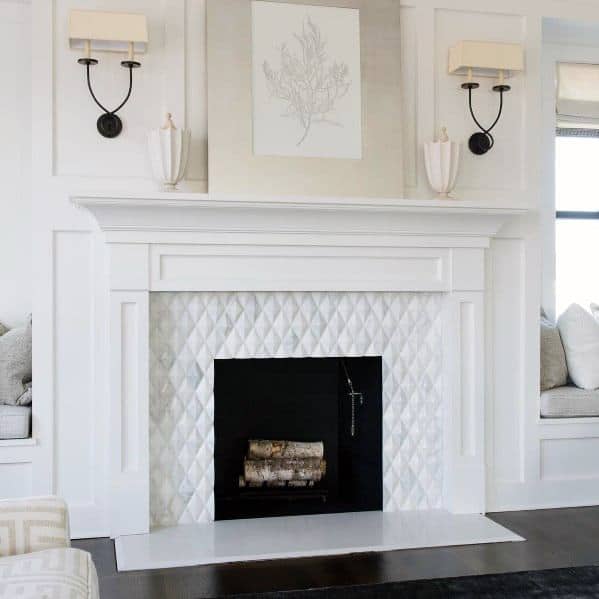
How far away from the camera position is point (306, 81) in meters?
3.77

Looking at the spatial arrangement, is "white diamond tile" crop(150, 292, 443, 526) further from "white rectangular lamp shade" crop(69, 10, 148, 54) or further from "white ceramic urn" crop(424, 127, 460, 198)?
"white rectangular lamp shade" crop(69, 10, 148, 54)

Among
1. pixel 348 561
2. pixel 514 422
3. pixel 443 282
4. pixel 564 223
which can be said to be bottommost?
pixel 348 561

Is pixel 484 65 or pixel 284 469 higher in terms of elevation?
pixel 484 65

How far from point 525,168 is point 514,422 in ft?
4.09

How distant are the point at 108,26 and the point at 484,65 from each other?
169 cm

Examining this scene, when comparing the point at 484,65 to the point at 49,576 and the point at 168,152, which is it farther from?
the point at 49,576

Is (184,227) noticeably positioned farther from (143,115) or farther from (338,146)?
(338,146)

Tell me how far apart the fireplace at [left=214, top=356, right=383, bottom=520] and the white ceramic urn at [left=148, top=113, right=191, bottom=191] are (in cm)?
92

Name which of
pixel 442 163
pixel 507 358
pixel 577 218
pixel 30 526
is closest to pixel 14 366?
pixel 30 526

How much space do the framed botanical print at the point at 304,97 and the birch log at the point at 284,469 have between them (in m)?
1.29

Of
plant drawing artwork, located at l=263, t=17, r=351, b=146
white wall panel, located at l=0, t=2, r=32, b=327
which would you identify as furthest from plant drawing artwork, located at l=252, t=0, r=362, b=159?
white wall panel, located at l=0, t=2, r=32, b=327

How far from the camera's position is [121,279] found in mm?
3545

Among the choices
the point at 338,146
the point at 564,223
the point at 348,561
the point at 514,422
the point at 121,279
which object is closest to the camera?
the point at 348,561

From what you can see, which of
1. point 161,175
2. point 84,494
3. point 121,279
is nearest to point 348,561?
point 84,494
